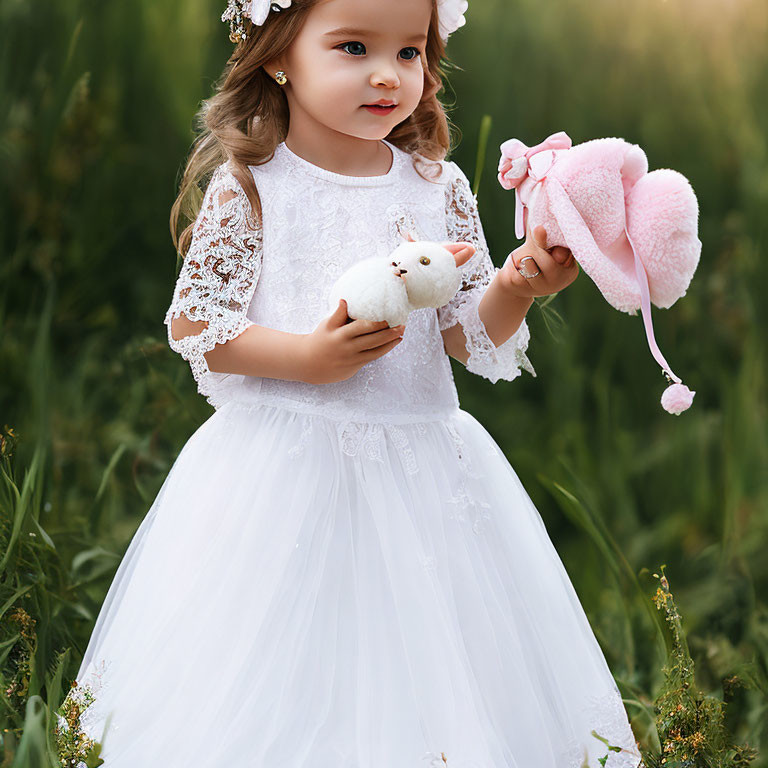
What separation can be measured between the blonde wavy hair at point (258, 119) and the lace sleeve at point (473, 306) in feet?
0.19

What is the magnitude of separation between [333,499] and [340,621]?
0.13 metres

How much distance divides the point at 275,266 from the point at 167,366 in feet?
2.27

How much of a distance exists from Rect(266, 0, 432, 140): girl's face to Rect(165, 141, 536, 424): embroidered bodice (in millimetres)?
85

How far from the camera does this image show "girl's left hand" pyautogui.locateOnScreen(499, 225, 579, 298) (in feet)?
3.46

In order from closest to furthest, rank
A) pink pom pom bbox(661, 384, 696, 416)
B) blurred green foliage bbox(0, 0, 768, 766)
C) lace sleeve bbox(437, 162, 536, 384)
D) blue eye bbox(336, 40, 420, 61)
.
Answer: pink pom pom bbox(661, 384, 696, 416)
blue eye bbox(336, 40, 420, 61)
lace sleeve bbox(437, 162, 536, 384)
blurred green foliage bbox(0, 0, 768, 766)

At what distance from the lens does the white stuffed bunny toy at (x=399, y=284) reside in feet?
3.25

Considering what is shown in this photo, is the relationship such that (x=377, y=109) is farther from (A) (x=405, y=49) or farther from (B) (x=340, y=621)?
(B) (x=340, y=621)

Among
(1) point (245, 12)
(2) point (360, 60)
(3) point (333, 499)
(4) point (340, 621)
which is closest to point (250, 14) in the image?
(1) point (245, 12)

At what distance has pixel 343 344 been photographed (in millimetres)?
1018

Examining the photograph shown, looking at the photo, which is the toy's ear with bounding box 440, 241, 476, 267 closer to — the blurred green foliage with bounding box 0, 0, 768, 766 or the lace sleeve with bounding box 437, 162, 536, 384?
the lace sleeve with bounding box 437, 162, 536, 384

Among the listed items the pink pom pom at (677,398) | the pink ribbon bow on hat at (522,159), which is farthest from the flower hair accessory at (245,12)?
the pink pom pom at (677,398)

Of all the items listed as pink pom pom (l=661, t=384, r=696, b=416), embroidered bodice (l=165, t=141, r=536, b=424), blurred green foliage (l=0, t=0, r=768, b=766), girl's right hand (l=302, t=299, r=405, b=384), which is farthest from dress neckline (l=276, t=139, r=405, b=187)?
blurred green foliage (l=0, t=0, r=768, b=766)

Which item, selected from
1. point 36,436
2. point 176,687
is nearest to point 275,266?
point 176,687

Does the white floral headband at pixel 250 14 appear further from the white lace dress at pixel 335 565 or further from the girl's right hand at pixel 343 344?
the girl's right hand at pixel 343 344
